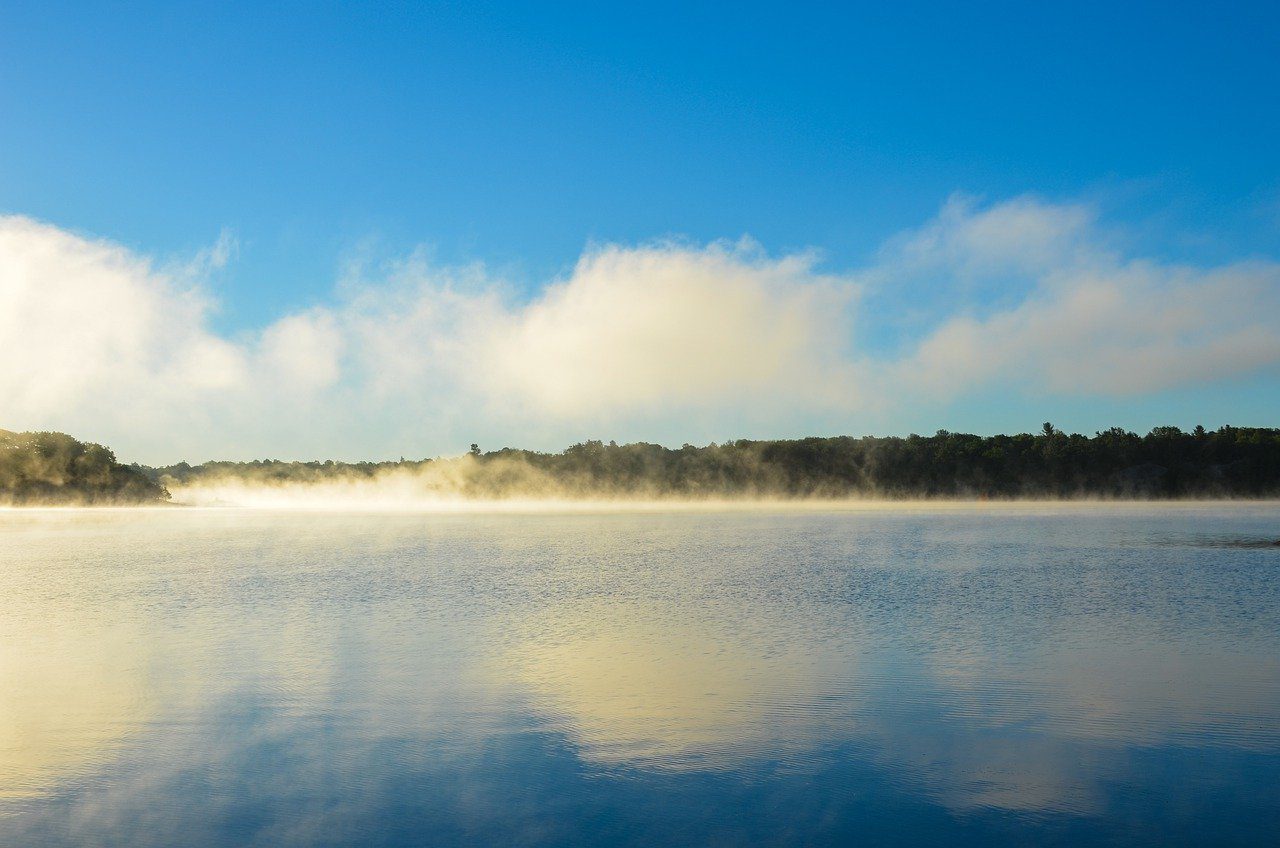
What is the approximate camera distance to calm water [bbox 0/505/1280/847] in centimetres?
698

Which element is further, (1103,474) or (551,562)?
(1103,474)

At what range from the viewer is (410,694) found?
10805 millimetres

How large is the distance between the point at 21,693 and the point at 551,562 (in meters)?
18.6

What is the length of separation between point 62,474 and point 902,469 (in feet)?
353

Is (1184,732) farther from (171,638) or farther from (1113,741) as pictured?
(171,638)

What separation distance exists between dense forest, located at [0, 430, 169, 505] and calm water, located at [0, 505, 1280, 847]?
114 metres

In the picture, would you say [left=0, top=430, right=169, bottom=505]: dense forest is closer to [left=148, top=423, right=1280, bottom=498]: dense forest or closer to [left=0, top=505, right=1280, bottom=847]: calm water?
[left=148, top=423, right=1280, bottom=498]: dense forest

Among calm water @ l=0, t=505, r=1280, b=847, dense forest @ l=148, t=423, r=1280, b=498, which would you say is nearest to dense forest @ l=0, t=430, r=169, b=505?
dense forest @ l=148, t=423, r=1280, b=498

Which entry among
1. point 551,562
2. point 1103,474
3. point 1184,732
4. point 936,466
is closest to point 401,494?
point 936,466

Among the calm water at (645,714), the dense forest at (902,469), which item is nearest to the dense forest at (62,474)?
the dense forest at (902,469)

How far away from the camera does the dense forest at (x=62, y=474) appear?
388 ft

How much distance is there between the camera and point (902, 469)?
132000 mm

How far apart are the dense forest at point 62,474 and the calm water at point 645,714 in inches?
4500

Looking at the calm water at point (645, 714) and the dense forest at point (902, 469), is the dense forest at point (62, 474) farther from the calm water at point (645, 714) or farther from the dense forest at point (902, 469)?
the calm water at point (645, 714)
